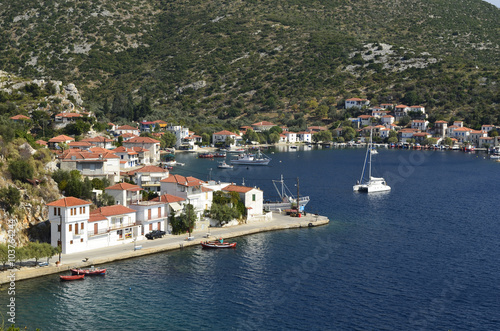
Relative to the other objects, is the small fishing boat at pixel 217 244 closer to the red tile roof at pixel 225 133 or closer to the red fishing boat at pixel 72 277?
the red fishing boat at pixel 72 277

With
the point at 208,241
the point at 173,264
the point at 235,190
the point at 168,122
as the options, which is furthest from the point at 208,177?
the point at 168,122

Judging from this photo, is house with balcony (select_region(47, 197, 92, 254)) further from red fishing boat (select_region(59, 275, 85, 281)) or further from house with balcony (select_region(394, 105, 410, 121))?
house with balcony (select_region(394, 105, 410, 121))

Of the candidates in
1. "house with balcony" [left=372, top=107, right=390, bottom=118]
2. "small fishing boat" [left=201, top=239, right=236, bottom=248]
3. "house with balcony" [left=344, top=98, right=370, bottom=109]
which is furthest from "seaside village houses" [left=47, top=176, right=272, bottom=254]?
"house with balcony" [left=344, top=98, right=370, bottom=109]

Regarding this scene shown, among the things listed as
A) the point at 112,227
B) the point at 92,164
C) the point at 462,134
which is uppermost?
the point at 462,134

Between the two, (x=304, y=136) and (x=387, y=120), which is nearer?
(x=304, y=136)

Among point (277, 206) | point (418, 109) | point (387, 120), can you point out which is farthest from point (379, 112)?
point (277, 206)

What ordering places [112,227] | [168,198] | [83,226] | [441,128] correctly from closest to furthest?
→ [83,226], [112,227], [168,198], [441,128]

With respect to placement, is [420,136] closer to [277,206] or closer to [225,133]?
[225,133]

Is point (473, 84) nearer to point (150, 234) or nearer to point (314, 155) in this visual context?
point (314, 155)

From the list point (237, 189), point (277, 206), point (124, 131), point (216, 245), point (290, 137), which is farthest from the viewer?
point (290, 137)
